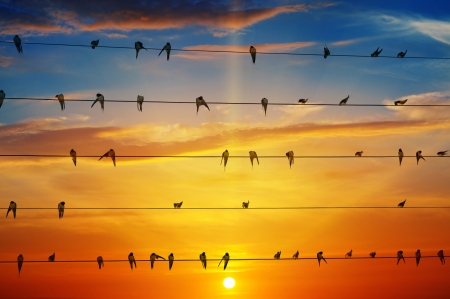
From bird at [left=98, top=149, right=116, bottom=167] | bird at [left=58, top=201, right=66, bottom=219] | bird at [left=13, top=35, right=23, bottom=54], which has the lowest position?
bird at [left=58, top=201, right=66, bottom=219]

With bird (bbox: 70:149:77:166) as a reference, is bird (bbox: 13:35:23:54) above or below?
above

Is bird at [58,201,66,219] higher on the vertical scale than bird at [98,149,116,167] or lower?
lower

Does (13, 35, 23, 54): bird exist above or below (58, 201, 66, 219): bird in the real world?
above

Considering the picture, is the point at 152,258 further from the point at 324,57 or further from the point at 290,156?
the point at 324,57

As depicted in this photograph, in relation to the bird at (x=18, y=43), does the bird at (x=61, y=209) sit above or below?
below

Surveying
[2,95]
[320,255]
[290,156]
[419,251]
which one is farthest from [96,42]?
[419,251]

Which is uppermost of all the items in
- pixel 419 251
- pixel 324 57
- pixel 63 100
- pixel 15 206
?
pixel 324 57

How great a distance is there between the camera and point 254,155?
89.8 feet

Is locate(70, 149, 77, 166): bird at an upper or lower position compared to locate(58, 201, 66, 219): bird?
upper

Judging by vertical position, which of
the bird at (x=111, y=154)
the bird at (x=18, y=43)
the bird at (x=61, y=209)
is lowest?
the bird at (x=61, y=209)

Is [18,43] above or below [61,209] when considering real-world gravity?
above

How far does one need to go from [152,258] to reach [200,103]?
22.3 feet

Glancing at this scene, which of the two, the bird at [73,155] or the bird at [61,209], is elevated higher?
the bird at [73,155]

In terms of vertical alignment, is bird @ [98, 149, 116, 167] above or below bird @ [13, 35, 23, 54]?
below
